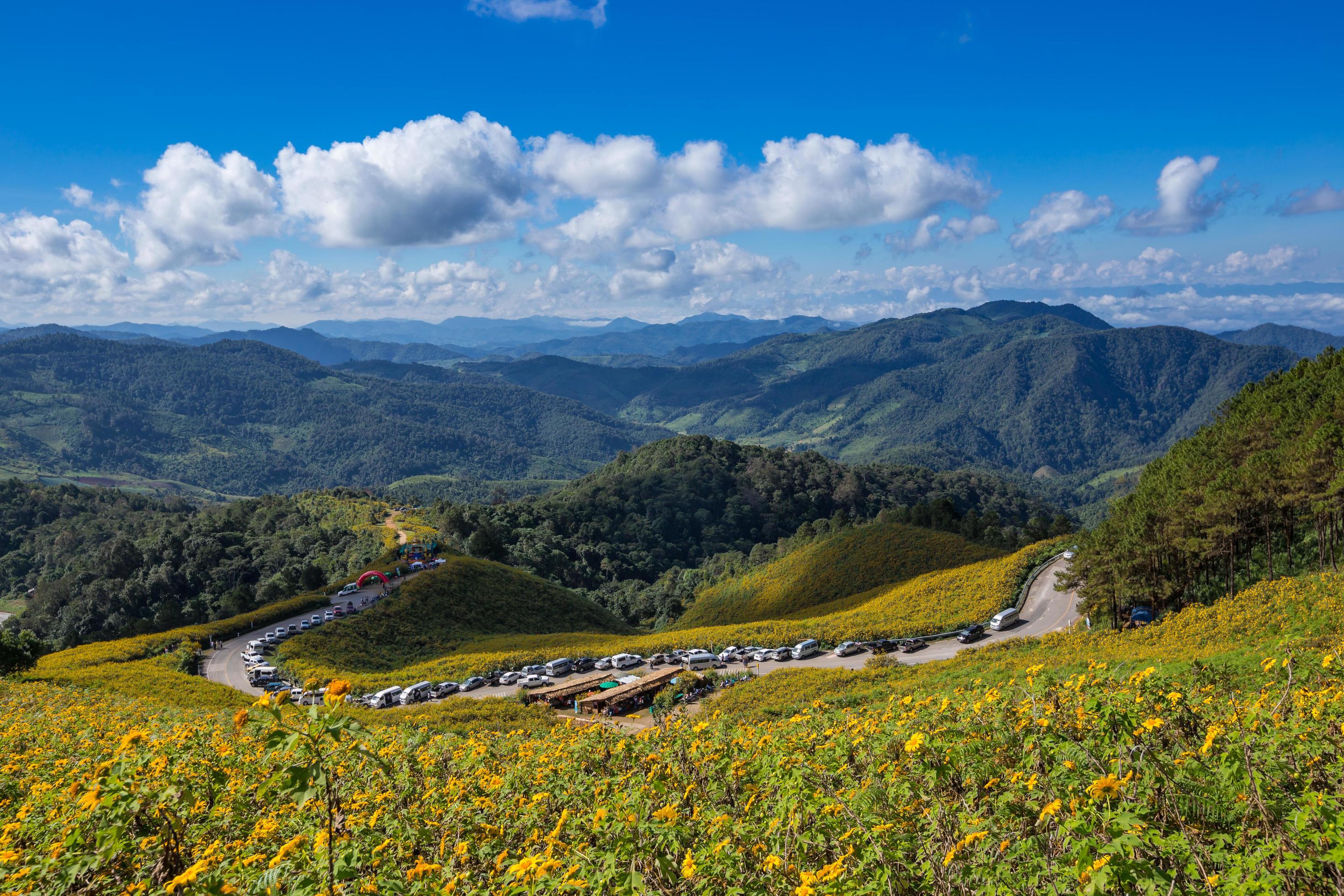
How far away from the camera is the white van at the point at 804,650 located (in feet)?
134

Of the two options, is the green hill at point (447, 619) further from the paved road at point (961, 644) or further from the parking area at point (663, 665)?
the paved road at point (961, 644)

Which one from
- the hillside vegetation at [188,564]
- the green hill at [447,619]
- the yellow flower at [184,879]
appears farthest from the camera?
the hillside vegetation at [188,564]

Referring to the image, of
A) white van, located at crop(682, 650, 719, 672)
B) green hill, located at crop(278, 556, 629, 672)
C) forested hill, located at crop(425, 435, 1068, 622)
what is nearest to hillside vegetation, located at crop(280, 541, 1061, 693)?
green hill, located at crop(278, 556, 629, 672)

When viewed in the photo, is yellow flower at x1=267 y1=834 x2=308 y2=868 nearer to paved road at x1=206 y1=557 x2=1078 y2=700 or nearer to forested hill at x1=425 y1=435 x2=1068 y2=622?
paved road at x1=206 y1=557 x2=1078 y2=700

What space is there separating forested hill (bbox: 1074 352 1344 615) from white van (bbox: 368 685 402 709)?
110 ft

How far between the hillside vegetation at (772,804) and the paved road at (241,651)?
32.0 meters

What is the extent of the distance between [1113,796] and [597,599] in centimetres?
8735

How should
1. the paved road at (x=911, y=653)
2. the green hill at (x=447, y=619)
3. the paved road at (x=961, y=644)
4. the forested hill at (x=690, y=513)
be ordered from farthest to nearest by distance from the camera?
1. the forested hill at (x=690, y=513)
2. the green hill at (x=447, y=619)
3. the paved road at (x=961, y=644)
4. the paved road at (x=911, y=653)

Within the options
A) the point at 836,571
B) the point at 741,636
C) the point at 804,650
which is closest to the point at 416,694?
the point at 741,636

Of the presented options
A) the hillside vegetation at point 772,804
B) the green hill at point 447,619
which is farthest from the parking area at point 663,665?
the hillside vegetation at point 772,804

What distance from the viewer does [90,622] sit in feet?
263

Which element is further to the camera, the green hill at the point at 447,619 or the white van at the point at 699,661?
the green hill at the point at 447,619

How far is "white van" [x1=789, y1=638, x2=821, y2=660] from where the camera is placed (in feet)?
134

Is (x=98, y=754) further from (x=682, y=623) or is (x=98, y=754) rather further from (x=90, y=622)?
(x=90, y=622)
